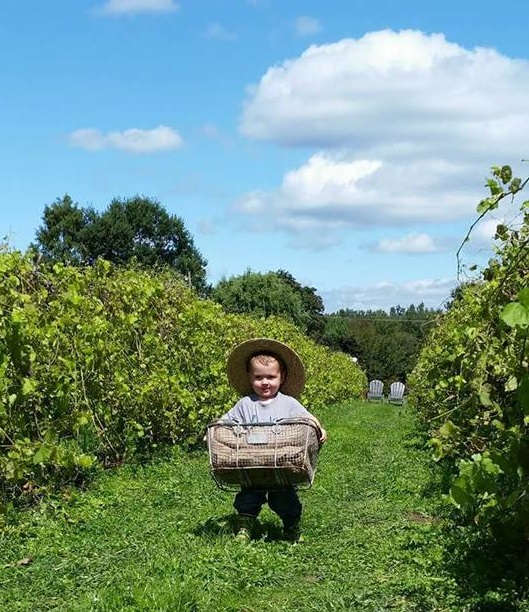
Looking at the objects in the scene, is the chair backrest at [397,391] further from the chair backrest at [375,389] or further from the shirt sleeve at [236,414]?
the shirt sleeve at [236,414]

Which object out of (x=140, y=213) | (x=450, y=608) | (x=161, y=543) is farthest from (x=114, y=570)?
(x=140, y=213)

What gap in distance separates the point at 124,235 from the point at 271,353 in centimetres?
4018

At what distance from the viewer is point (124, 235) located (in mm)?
45719

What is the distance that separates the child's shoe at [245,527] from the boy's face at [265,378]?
86 cm

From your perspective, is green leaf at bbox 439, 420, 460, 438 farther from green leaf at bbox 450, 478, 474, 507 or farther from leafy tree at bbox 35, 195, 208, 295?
leafy tree at bbox 35, 195, 208, 295

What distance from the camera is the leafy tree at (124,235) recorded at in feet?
146

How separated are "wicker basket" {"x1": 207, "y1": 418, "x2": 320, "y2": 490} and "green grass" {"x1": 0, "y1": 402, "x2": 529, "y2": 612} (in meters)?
0.51

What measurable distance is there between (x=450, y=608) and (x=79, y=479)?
515 cm

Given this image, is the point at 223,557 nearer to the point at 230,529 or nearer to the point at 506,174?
the point at 230,529

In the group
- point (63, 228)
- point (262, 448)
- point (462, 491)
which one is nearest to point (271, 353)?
point (262, 448)

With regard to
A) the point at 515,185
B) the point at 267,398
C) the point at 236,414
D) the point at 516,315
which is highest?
the point at 515,185

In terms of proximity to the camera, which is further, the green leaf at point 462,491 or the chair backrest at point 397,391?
the chair backrest at point 397,391

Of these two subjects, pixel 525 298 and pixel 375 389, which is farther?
pixel 375 389

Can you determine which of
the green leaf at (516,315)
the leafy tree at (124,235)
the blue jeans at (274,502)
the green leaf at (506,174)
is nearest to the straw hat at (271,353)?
the blue jeans at (274,502)
